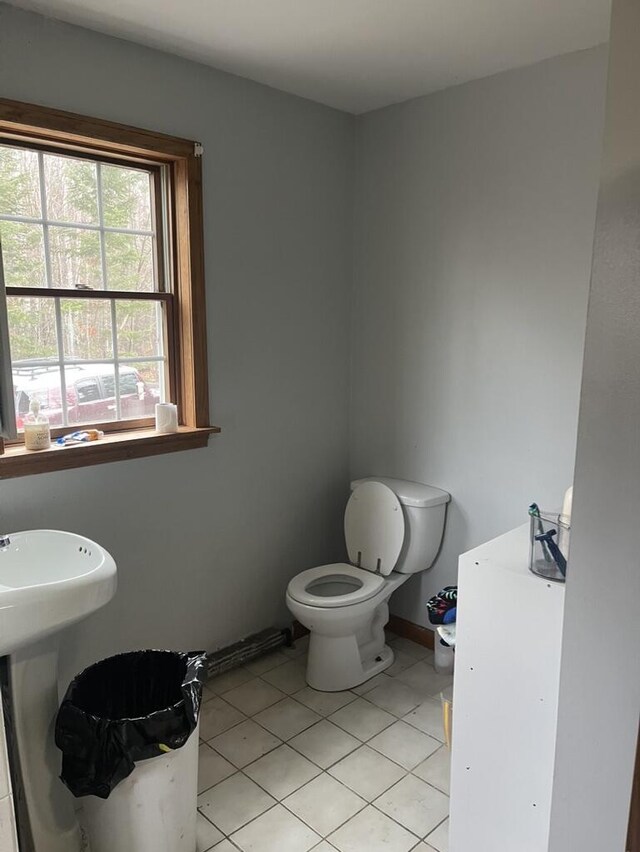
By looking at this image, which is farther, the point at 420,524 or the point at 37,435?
the point at 420,524

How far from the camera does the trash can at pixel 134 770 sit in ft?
5.31

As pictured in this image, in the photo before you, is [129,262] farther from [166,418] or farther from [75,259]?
[166,418]

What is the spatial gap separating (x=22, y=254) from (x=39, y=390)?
17.8 inches

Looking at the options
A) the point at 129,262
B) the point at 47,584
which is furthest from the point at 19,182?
the point at 47,584

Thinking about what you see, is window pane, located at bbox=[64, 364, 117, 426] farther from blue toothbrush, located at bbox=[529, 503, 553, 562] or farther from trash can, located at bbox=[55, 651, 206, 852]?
blue toothbrush, located at bbox=[529, 503, 553, 562]

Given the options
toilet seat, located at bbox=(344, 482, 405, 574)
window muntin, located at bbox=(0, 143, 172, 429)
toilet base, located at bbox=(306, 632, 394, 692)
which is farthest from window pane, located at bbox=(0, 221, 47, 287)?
toilet base, located at bbox=(306, 632, 394, 692)

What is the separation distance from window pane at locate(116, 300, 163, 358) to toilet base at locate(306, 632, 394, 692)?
1.32 metres

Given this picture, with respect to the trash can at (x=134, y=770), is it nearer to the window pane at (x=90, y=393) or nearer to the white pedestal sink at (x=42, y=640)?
the white pedestal sink at (x=42, y=640)

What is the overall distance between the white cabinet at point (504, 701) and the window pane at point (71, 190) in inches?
67.6

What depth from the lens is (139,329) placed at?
246cm

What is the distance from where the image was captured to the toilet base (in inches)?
103

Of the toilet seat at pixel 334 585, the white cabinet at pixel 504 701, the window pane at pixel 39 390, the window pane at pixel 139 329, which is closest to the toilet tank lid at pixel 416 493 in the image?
the toilet seat at pixel 334 585

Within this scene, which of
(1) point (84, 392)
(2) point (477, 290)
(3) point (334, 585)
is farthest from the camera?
(3) point (334, 585)

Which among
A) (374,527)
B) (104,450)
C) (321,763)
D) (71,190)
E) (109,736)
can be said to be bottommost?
(321,763)
